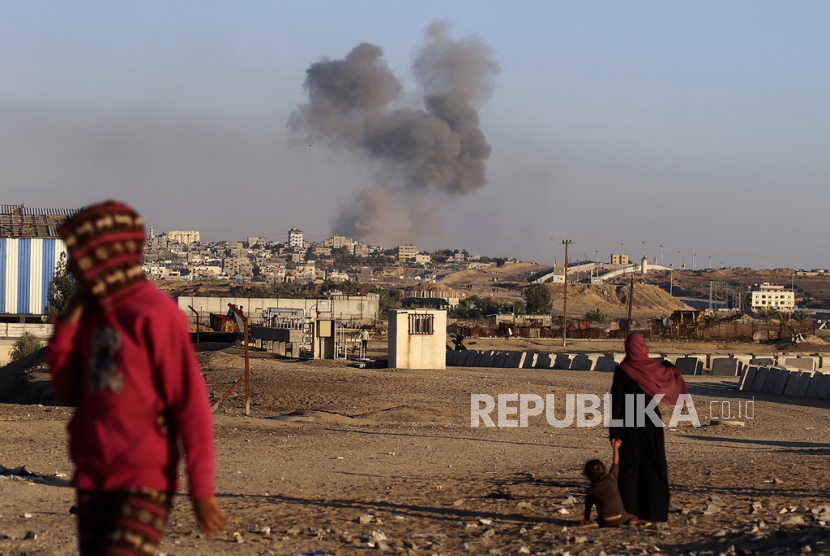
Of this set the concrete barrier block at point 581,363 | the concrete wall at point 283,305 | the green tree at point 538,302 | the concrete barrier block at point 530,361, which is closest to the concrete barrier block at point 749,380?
the concrete barrier block at point 581,363

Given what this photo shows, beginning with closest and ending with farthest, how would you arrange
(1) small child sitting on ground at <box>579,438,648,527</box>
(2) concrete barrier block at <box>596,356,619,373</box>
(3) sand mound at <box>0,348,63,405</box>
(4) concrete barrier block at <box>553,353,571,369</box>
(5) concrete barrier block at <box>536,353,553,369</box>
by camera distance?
(1) small child sitting on ground at <box>579,438,648,527</box>, (3) sand mound at <box>0,348,63,405</box>, (2) concrete barrier block at <box>596,356,619,373</box>, (4) concrete barrier block at <box>553,353,571,369</box>, (5) concrete barrier block at <box>536,353,553,369</box>

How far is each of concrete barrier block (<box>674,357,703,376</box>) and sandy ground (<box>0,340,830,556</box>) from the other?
1266 cm

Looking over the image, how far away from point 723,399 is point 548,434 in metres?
9.57

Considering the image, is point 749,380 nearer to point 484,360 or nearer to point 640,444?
point 484,360

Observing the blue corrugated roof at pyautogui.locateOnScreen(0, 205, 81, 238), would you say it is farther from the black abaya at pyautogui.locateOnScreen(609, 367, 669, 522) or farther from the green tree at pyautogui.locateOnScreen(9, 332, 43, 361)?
the black abaya at pyautogui.locateOnScreen(609, 367, 669, 522)

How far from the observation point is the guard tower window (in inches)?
1141

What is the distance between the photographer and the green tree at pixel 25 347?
41.0m

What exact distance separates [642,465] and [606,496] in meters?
0.37

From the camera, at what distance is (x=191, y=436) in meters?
2.78

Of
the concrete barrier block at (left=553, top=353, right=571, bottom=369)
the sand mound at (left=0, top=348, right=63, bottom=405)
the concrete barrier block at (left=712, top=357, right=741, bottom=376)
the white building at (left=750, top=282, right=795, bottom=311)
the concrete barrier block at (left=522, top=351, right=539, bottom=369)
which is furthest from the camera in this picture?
the white building at (left=750, top=282, right=795, bottom=311)

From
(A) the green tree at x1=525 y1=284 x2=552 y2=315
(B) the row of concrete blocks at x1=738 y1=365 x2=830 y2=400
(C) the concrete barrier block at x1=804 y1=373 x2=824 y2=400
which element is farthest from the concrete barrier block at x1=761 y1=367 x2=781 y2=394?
(A) the green tree at x1=525 y1=284 x2=552 y2=315

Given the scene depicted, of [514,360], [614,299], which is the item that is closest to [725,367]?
[514,360]

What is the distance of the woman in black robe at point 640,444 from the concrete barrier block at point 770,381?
69.4ft

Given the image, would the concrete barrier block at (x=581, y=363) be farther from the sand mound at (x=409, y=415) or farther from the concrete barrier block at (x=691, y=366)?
the sand mound at (x=409, y=415)
